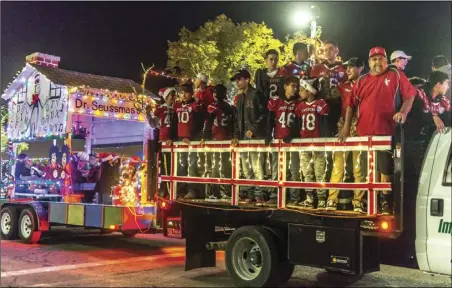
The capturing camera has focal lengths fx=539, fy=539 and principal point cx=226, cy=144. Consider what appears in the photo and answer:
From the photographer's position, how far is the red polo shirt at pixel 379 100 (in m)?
6.17

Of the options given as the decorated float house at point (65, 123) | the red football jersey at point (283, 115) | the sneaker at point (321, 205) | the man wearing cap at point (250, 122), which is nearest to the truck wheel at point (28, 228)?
the decorated float house at point (65, 123)

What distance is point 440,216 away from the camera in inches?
226

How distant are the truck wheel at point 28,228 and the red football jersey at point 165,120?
13.8 ft

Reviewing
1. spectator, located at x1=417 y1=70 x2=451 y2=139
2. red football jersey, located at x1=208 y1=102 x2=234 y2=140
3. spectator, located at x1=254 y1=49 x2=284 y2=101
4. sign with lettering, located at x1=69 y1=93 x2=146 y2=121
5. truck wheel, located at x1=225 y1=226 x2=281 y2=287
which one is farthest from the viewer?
sign with lettering, located at x1=69 y1=93 x2=146 y2=121

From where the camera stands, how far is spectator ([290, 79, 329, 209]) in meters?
6.69

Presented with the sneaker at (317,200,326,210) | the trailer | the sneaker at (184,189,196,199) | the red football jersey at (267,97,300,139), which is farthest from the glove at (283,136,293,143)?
the trailer

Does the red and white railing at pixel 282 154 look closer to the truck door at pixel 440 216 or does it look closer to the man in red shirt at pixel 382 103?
the man in red shirt at pixel 382 103

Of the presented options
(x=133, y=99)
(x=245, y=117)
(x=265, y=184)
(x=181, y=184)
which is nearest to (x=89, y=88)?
(x=133, y=99)

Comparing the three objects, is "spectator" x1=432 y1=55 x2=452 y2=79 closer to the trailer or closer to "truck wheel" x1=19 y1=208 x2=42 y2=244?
the trailer

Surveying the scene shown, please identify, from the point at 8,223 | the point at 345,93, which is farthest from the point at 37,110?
the point at 345,93

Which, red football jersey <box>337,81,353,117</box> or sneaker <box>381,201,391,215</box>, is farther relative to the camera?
red football jersey <box>337,81,353,117</box>

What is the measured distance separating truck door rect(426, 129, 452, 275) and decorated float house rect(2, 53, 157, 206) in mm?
6827

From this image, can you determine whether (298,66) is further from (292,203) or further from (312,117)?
(292,203)

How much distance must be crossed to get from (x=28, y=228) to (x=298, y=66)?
7.01 m
